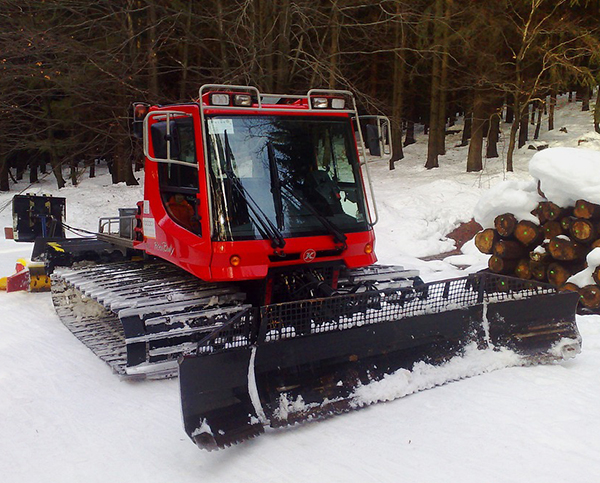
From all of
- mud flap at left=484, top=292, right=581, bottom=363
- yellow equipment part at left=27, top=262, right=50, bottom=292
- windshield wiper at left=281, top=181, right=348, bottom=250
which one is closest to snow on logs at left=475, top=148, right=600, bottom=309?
mud flap at left=484, top=292, right=581, bottom=363

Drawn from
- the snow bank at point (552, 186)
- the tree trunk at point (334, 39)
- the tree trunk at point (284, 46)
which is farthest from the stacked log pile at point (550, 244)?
the tree trunk at point (284, 46)

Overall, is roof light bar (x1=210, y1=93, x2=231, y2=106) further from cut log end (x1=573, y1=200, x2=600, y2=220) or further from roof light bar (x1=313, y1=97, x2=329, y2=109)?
cut log end (x1=573, y1=200, x2=600, y2=220)

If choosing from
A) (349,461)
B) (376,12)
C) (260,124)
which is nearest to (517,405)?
(349,461)

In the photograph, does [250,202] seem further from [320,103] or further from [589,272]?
[589,272]

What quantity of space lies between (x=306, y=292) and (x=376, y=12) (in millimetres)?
16563

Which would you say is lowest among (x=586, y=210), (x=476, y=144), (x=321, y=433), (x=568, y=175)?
(x=321, y=433)

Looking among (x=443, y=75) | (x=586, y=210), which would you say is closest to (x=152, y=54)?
(x=443, y=75)

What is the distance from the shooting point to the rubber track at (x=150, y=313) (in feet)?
15.3

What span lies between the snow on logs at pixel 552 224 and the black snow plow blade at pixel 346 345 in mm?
2193

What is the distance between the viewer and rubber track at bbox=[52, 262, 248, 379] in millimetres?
4660

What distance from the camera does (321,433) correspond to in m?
4.00

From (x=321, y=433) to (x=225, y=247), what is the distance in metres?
→ 1.72

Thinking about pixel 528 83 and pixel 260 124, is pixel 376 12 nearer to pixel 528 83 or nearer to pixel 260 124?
pixel 528 83

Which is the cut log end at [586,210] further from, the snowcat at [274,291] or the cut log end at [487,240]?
the snowcat at [274,291]
